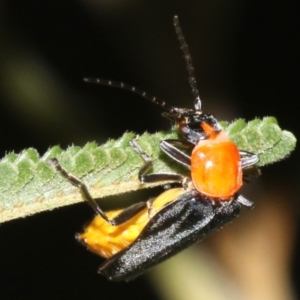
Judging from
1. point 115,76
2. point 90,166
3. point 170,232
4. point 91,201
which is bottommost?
point 170,232

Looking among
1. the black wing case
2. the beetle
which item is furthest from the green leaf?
the black wing case

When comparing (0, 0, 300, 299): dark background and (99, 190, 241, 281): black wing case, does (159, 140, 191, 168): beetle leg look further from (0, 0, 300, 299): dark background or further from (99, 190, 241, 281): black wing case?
(0, 0, 300, 299): dark background

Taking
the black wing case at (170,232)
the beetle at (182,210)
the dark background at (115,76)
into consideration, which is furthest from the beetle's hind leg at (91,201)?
the dark background at (115,76)

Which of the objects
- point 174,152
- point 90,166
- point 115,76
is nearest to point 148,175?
point 174,152

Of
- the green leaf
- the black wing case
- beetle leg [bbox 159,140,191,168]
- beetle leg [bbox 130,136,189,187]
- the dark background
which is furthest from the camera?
the dark background

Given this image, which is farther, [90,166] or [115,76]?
[115,76]

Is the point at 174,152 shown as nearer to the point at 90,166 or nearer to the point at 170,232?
the point at 170,232
